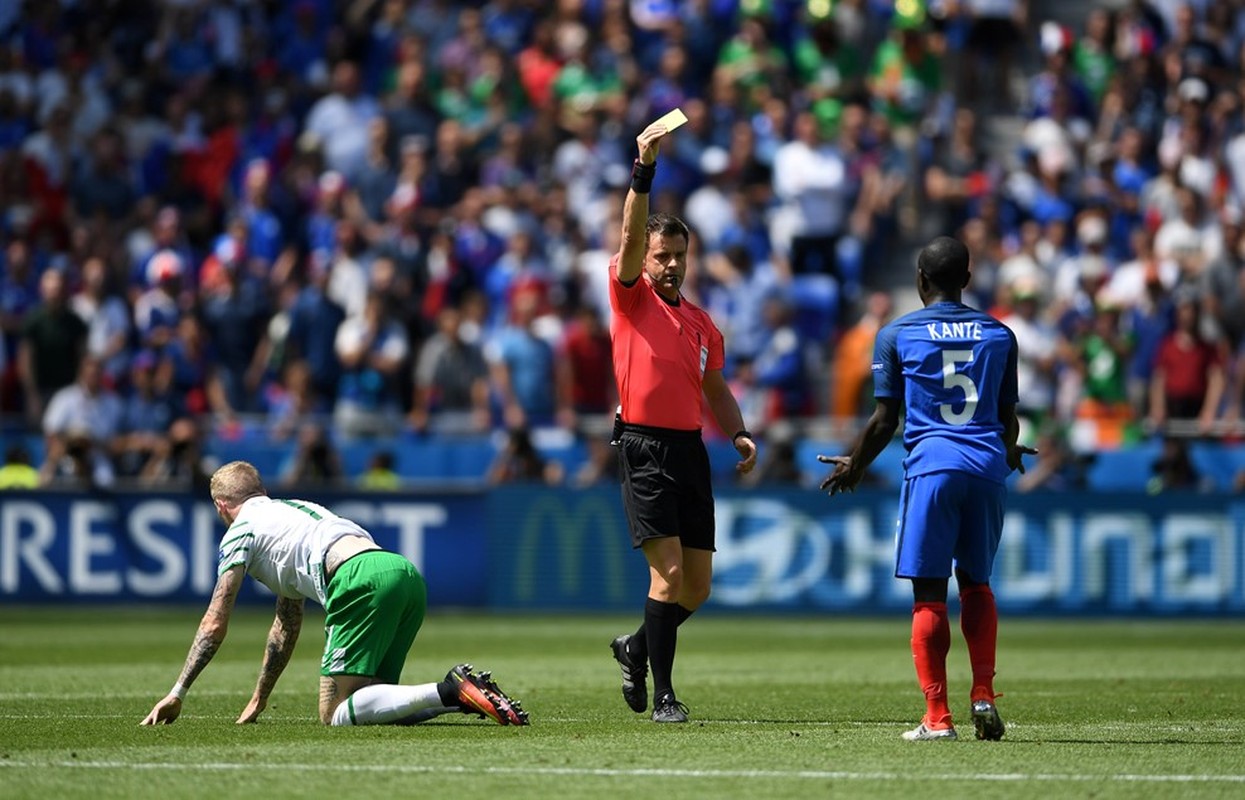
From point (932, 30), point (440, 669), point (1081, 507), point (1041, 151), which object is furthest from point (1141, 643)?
point (932, 30)

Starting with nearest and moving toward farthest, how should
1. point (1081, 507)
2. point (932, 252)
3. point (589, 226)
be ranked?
point (932, 252), point (1081, 507), point (589, 226)

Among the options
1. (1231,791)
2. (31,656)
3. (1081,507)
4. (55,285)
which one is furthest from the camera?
(55,285)

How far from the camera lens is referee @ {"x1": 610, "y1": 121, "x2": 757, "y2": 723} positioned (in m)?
10.7

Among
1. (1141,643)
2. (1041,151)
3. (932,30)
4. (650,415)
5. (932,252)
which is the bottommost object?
(1141,643)

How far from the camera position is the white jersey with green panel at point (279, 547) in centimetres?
1005

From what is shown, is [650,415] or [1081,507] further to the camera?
[1081,507]

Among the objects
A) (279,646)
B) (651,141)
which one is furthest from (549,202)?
(279,646)

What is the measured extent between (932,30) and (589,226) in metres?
4.94

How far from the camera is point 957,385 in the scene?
9.68m

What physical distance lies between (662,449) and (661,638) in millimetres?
926

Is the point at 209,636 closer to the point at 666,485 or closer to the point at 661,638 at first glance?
the point at 661,638

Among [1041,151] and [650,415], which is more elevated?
[1041,151]

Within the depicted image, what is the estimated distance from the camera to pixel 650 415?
10.8 meters

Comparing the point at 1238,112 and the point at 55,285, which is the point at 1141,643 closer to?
the point at 1238,112
